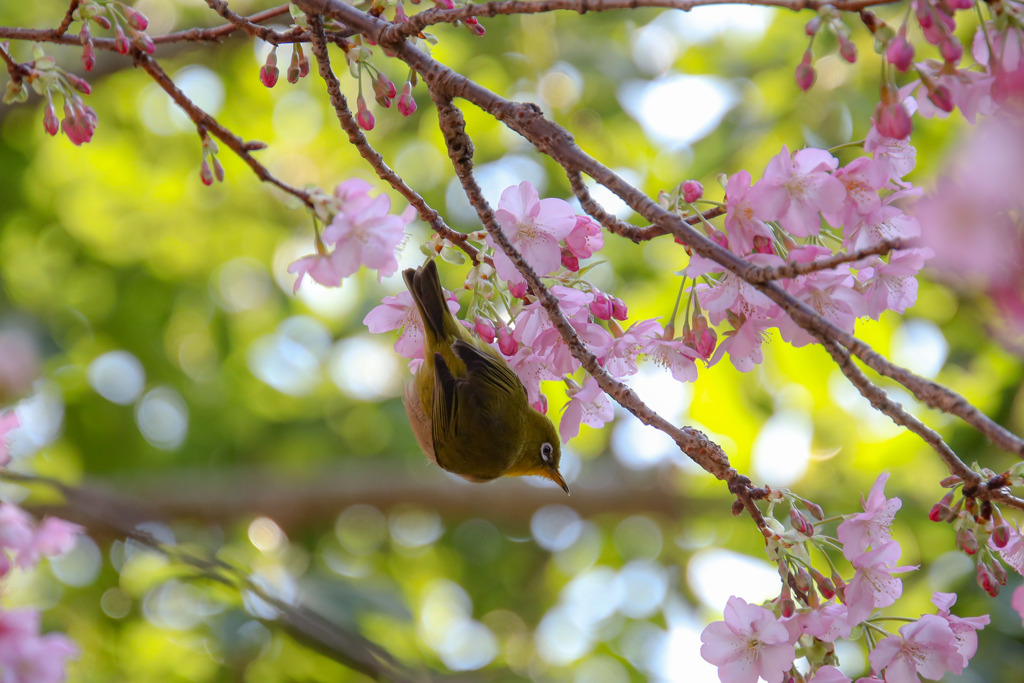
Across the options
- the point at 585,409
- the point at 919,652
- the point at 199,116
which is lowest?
the point at 919,652

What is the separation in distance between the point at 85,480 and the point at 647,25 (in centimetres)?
413

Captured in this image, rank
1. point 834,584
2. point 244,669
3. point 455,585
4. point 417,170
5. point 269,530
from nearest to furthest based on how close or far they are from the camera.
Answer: point 834,584 → point 244,669 → point 417,170 → point 269,530 → point 455,585

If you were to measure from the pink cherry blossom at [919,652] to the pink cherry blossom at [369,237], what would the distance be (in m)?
1.18

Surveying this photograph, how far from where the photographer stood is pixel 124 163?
5.86m

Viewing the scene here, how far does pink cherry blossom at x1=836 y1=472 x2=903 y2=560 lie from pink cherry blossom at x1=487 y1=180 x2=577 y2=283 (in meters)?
0.78

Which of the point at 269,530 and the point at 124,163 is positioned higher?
the point at 124,163

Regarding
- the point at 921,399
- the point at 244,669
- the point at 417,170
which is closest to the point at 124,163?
the point at 417,170

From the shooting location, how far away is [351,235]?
1.50 m

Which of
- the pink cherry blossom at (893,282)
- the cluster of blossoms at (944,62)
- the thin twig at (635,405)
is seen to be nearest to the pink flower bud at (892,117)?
the cluster of blossoms at (944,62)

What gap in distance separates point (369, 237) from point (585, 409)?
0.78 metres

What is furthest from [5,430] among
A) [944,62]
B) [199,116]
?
[944,62]

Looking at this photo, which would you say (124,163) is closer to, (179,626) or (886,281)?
(179,626)

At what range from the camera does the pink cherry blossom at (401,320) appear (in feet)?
7.21

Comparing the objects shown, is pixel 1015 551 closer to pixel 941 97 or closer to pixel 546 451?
pixel 941 97
